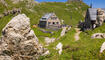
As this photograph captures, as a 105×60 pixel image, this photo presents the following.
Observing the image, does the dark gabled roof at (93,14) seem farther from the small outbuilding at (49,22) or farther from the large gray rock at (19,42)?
the small outbuilding at (49,22)

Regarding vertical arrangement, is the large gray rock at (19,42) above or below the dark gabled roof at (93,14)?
above

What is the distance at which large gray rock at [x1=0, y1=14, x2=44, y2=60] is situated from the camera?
15.4 meters

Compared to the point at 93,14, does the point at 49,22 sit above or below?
below

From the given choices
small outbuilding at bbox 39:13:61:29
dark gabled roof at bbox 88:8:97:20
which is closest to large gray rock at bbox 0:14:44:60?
dark gabled roof at bbox 88:8:97:20

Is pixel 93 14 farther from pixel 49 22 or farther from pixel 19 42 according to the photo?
pixel 49 22

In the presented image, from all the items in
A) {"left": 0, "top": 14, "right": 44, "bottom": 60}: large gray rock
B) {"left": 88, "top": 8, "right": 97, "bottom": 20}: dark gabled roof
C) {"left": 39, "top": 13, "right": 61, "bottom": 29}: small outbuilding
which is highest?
{"left": 0, "top": 14, "right": 44, "bottom": 60}: large gray rock

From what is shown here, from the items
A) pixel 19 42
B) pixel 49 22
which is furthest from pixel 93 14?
pixel 49 22

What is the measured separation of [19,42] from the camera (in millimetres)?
15578

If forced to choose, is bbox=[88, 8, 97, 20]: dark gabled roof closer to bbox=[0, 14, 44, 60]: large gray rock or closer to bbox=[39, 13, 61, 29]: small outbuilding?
bbox=[0, 14, 44, 60]: large gray rock

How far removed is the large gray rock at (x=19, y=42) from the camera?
15.4m

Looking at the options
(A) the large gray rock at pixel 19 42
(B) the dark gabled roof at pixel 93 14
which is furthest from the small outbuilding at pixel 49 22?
(A) the large gray rock at pixel 19 42

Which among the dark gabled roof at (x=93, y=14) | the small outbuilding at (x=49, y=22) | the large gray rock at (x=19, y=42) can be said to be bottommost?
the small outbuilding at (x=49, y=22)

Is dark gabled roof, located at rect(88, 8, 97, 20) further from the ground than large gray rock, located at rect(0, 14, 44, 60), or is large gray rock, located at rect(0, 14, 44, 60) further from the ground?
large gray rock, located at rect(0, 14, 44, 60)

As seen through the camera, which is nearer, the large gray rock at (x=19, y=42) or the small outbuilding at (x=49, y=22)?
the large gray rock at (x=19, y=42)
